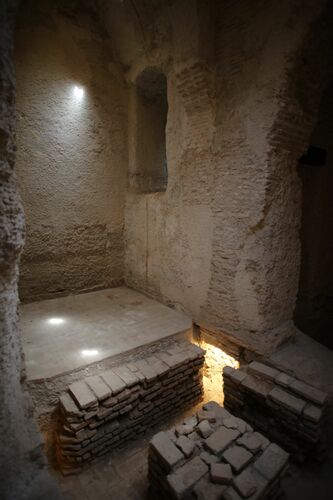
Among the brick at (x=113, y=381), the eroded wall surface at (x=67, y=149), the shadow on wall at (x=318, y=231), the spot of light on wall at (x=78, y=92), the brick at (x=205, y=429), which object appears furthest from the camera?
the spot of light on wall at (x=78, y=92)

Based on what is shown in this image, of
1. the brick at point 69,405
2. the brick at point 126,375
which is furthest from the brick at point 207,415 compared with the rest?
the brick at point 69,405

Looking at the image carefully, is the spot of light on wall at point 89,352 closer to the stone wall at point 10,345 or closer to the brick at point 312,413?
the stone wall at point 10,345

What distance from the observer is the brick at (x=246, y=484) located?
2.08 metres

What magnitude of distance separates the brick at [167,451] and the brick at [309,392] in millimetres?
1469

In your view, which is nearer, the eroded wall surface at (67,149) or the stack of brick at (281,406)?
the stack of brick at (281,406)

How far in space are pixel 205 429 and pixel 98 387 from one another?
1182 mm

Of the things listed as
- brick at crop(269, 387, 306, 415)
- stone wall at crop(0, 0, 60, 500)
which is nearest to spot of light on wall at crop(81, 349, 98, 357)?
stone wall at crop(0, 0, 60, 500)

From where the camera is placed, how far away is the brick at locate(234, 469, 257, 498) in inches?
82.0

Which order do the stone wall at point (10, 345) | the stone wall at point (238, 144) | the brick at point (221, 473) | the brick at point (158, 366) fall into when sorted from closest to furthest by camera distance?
1. the stone wall at point (10, 345)
2. the brick at point (221, 473)
3. the stone wall at point (238, 144)
4. the brick at point (158, 366)

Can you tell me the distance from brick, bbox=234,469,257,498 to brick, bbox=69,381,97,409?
1481 mm

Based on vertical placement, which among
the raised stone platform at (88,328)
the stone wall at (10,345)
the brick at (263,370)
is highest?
the stone wall at (10,345)

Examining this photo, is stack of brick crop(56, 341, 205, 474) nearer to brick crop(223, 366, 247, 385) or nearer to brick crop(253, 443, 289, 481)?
brick crop(223, 366, 247, 385)

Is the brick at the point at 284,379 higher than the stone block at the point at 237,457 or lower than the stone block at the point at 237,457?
higher

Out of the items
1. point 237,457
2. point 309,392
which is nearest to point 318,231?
point 309,392
